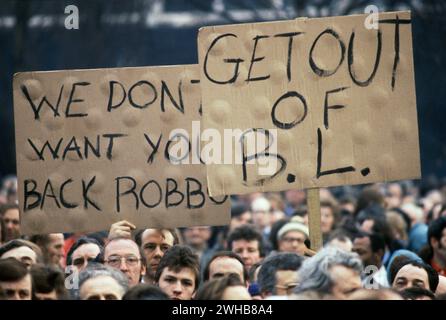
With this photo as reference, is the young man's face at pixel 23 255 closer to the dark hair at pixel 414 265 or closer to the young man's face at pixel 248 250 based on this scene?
the dark hair at pixel 414 265

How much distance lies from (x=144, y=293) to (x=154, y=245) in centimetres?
253

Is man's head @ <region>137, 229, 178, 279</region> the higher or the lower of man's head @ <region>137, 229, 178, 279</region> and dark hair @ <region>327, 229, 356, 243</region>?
the lower

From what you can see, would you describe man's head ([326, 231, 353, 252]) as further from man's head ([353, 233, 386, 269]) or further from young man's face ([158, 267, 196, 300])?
young man's face ([158, 267, 196, 300])

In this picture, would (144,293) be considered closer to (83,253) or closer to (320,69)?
(320,69)

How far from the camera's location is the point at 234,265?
9.62m

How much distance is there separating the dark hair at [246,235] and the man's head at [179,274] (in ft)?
8.89

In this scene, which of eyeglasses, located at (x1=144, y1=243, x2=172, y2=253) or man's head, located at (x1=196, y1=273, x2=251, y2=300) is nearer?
man's head, located at (x1=196, y1=273, x2=251, y2=300)

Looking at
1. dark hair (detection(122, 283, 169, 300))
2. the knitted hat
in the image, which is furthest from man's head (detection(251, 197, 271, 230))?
dark hair (detection(122, 283, 169, 300))

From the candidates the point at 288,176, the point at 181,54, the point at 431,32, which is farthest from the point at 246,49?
the point at 181,54

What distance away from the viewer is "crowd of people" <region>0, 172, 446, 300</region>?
25.3ft

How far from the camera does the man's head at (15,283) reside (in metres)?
7.96

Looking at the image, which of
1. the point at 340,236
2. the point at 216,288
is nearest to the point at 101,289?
the point at 216,288

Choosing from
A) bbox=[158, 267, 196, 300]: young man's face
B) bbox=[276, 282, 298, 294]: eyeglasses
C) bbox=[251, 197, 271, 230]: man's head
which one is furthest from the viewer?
bbox=[251, 197, 271, 230]: man's head

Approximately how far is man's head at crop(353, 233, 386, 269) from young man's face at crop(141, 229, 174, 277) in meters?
2.22
